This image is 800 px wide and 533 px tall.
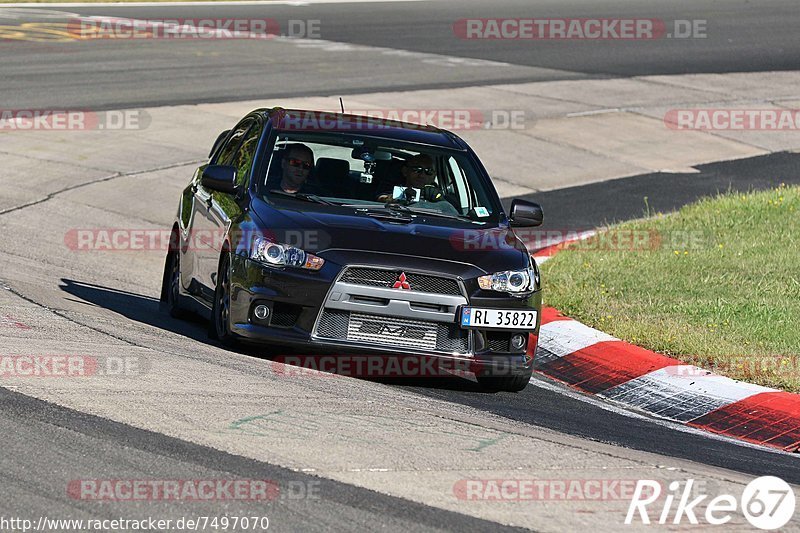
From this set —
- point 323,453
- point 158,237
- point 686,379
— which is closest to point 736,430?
point 686,379

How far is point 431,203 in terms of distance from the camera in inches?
385

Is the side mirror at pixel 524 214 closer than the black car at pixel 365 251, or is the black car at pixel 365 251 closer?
the black car at pixel 365 251

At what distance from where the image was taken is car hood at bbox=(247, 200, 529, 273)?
28.5ft

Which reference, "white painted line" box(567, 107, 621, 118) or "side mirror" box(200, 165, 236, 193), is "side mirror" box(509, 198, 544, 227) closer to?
"side mirror" box(200, 165, 236, 193)

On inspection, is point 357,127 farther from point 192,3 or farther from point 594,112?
point 192,3

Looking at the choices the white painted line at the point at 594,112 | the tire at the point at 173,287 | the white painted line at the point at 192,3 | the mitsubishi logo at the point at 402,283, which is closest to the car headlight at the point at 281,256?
the mitsubishi logo at the point at 402,283

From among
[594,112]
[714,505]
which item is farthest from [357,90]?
[714,505]

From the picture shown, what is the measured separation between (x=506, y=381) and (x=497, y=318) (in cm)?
49

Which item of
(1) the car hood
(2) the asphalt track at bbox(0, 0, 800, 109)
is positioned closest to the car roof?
(1) the car hood

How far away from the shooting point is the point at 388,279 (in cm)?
853

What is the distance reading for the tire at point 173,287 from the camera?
425 inches

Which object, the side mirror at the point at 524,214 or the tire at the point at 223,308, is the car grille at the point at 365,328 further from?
the side mirror at the point at 524,214

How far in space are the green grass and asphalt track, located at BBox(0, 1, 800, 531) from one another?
1233 mm

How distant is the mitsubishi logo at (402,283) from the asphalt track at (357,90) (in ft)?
2.03
